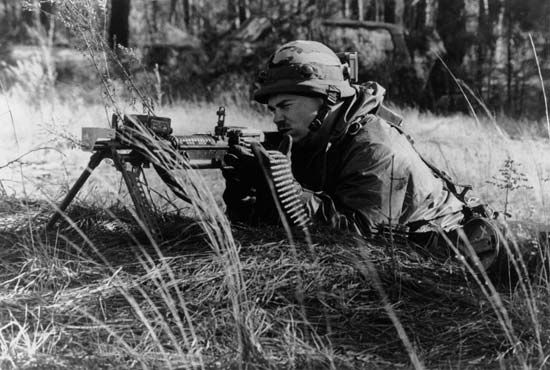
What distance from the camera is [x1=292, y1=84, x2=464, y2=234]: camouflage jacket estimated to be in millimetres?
3613

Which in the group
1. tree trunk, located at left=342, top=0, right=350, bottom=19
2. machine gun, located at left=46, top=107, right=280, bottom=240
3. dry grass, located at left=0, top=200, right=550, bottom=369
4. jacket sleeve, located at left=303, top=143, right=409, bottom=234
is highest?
tree trunk, located at left=342, top=0, right=350, bottom=19

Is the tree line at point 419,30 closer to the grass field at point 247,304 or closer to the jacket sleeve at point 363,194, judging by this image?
the jacket sleeve at point 363,194

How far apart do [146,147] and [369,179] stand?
112 centimetres

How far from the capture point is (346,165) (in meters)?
3.89

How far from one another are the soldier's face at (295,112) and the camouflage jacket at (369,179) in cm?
11

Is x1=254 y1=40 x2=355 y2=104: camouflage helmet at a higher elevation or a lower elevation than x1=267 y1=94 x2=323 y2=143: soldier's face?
higher

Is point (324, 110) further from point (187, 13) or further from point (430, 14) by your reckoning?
point (187, 13)

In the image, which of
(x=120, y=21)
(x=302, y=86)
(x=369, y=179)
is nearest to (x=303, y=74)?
(x=302, y=86)

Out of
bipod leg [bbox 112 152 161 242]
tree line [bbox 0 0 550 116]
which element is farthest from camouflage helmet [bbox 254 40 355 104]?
tree line [bbox 0 0 550 116]

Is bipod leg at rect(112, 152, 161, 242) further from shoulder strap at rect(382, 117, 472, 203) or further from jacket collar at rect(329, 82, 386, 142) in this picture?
shoulder strap at rect(382, 117, 472, 203)

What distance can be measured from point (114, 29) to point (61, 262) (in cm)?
957

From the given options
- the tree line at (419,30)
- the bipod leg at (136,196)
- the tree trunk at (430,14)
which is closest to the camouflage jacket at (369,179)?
the bipod leg at (136,196)

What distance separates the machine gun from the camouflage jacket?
0.47m

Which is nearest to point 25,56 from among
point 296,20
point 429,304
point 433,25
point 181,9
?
point 181,9
